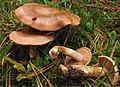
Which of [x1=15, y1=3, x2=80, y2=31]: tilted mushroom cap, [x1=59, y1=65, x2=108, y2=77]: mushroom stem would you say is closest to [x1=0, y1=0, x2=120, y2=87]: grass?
[x1=59, y1=65, x2=108, y2=77]: mushroom stem

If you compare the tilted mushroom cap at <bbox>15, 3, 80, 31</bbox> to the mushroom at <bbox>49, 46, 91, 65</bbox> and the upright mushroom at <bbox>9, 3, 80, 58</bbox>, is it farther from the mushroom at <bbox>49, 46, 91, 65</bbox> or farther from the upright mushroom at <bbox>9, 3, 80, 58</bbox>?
the mushroom at <bbox>49, 46, 91, 65</bbox>

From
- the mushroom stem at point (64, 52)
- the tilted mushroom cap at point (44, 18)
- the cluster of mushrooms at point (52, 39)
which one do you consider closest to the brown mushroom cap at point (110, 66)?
the cluster of mushrooms at point (52, 39)

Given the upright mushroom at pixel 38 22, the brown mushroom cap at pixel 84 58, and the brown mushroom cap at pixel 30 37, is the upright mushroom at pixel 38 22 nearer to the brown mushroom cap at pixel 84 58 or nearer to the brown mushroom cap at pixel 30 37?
→ the brown mushroom cap at pixel 30 37

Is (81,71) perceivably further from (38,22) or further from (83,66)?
(38,22)

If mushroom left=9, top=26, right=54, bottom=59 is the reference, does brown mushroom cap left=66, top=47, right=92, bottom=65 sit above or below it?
below

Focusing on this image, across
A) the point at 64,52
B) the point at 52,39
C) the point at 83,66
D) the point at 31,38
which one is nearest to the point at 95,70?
the point at 83,66
